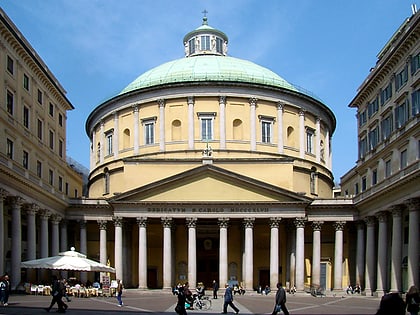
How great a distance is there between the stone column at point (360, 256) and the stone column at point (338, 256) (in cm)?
154

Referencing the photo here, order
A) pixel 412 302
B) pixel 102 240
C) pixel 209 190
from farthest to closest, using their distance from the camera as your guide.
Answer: pixel 102 240, pixel 209 190, pixel 412 302

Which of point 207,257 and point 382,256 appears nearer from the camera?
point 382,256

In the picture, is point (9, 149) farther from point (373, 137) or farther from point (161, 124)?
point (373, 137)

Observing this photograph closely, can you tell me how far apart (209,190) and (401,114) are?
63.5 feet

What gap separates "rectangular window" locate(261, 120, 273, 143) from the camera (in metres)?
69.1

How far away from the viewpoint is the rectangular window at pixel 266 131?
227 feet

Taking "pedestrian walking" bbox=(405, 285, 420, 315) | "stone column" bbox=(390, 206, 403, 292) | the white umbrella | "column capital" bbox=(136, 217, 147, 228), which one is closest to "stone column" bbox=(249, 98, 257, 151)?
"column capital" bbox=(136, 217, 147, 228)

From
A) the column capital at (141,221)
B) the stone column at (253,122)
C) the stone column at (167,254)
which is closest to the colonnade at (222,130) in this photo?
the stone column at (253,122)

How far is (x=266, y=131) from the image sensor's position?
69.4 metres

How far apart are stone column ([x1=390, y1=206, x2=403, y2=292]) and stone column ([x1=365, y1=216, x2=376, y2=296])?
280 inches

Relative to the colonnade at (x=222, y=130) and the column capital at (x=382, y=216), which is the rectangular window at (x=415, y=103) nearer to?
the column capital at (x=382, y=216)

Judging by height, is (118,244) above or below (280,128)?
below

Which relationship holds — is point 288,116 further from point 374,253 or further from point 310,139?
point 374,253

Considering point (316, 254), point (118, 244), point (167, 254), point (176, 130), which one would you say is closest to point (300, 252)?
point (316, 254)
